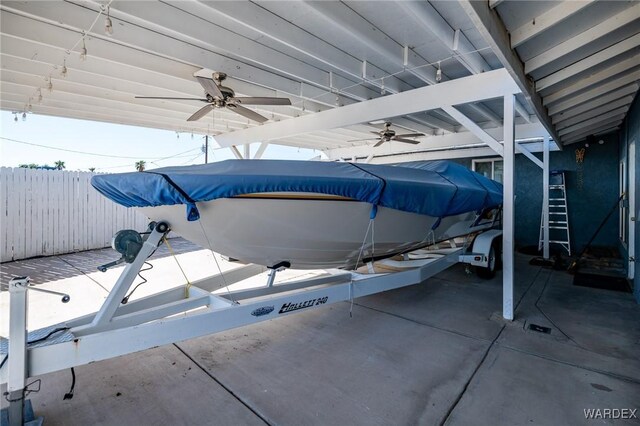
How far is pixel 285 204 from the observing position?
7.50 ft

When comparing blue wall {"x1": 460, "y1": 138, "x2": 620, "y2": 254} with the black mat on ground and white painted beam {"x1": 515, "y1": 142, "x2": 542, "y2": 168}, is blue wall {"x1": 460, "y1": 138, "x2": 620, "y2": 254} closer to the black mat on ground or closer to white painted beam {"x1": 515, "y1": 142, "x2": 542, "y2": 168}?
white painted beam {"x1": 515, "y1": 142, "x2": 542, "y2": 168}

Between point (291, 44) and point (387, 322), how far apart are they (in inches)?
132

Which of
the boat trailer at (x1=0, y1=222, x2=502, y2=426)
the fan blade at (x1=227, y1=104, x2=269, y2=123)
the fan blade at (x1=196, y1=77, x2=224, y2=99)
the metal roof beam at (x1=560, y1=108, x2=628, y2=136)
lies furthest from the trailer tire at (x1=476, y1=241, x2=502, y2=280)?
the fan blade at (x1=196, y1=77, x2=224, y2=99)

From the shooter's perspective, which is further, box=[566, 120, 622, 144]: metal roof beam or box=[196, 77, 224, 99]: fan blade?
box=[566, 120, 622, 144]: metal roof beam

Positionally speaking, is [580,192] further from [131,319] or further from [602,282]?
[131,319]

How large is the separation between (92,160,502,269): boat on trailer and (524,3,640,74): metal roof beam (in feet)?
5.23

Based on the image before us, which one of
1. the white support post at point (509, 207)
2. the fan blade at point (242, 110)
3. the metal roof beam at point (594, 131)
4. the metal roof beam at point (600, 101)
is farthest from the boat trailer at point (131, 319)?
the metal roof beam at point (594, 131)

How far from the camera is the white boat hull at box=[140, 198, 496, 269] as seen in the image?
225 centimetres

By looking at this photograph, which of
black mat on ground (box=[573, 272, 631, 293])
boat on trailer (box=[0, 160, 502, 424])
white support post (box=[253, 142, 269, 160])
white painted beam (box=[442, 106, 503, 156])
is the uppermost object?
white support post (box=[253, 142, 269, 160])

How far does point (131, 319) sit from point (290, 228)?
4.18 ft

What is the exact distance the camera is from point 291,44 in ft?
11.6

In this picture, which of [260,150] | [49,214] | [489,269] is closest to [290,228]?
[489,269]

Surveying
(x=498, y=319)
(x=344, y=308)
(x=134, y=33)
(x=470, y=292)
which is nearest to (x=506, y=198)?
(x=498, y=319)

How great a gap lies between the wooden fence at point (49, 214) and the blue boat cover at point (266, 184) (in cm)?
677
